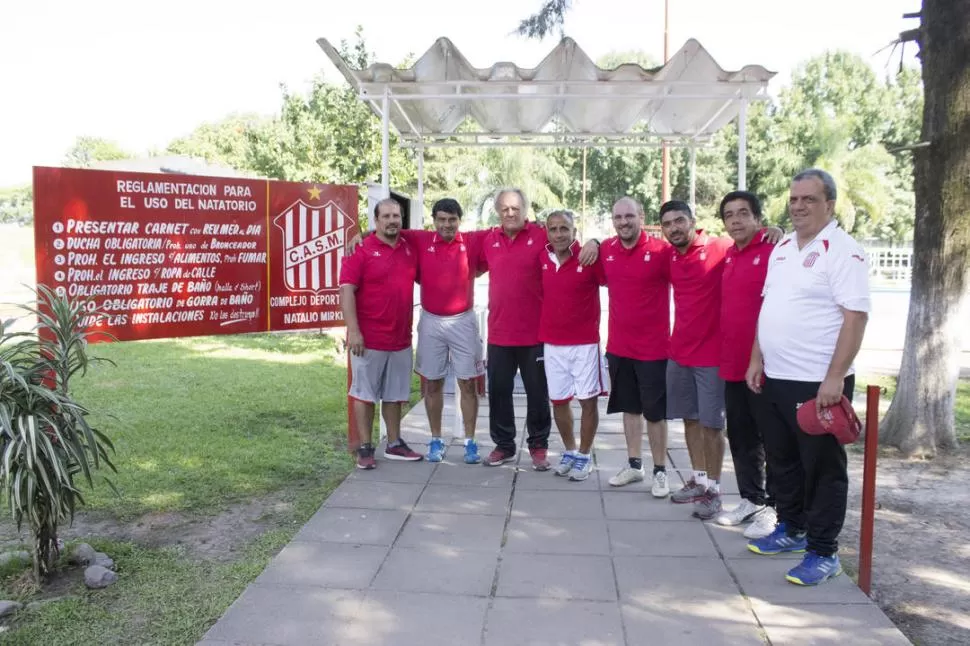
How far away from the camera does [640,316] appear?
454 cm

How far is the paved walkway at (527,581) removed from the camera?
302cm

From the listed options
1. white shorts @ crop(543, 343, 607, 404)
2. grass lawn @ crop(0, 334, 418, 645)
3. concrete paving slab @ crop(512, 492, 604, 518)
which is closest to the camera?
grass lawn @ crop(0, 334, 418, 645)

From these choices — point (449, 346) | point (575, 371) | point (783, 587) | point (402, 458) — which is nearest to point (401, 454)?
point (402, 458)

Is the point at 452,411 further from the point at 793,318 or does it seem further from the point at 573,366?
the point at 793,318

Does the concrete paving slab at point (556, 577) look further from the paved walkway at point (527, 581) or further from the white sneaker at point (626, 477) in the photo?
the white sneaker at point (626, 477)

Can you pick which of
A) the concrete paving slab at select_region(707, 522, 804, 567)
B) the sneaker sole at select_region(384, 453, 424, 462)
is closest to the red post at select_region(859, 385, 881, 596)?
the concrete paving slab at select_region(707, 522, 804, 567)

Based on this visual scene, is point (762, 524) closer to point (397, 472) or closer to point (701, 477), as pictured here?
point (701, 477)

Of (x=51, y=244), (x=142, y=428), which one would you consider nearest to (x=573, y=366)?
(x=51, y=244)

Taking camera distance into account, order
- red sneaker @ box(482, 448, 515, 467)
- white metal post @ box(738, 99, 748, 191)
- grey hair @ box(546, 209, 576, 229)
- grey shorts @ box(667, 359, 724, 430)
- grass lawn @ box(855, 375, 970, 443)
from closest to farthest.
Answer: grey shorts @ box(667, 359, 724, 430)
grey hair @ box(546, 209, 576, 229)
red sneaker @ box(482, 448, 515, 467)
white metal post @ box(738, 99, 748, 191)
grass lawn @ box(855, 375, 970, 443)

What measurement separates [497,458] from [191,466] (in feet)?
7.20

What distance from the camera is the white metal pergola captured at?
5.48 m

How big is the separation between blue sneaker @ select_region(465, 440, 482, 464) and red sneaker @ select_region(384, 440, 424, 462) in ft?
1.12

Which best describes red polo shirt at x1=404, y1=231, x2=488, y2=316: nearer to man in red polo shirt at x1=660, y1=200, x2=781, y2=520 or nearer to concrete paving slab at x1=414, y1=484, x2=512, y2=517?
concrete paving slab at x1=414, y1=484, x2=512, y2=517

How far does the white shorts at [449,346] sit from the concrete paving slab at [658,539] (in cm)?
158
